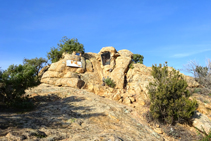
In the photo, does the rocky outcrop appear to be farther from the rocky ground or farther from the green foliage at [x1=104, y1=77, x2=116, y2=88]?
the rocky ground

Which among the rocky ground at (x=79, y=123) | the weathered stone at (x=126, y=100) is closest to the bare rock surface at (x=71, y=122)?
the rocky ground at (x=79, y=123)

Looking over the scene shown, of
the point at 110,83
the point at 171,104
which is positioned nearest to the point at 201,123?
the point at 171,104

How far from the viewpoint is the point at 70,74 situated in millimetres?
16891

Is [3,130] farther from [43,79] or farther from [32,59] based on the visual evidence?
[32,59]

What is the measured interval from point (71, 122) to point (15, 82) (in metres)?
4.65

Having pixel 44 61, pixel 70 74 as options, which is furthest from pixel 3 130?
pixel 44 61

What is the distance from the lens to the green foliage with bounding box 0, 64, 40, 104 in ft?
30.3

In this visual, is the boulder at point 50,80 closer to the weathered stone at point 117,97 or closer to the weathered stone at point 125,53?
the weathered stone at point 117,97

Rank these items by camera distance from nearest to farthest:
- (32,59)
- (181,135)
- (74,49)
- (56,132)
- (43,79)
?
1. (56,132)
2. (181,135)
3. (43,79)
4. (74,49)
5. (32,59)

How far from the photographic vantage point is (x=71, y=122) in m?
7.71

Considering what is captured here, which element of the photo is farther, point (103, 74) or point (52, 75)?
point (103, 74)

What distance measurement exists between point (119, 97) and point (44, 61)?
15.2 metres

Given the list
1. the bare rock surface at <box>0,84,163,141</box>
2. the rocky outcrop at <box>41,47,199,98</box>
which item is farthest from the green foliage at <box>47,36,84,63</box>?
the bare rock surface at <box>0,84,163,141</box>

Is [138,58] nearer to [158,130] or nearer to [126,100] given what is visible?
[126,100]
